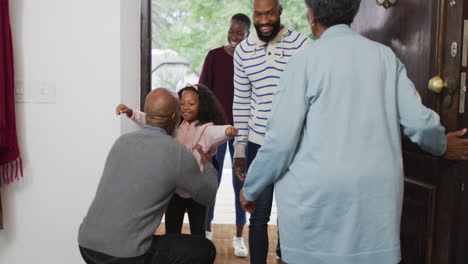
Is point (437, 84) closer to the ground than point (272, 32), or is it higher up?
closer to the ground

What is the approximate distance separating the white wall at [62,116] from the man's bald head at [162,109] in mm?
629

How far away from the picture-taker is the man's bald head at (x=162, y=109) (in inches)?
62.1

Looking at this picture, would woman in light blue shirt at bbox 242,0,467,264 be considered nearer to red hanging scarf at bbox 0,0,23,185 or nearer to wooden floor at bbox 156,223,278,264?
red hanging scarf at bbox 0,0,23,185

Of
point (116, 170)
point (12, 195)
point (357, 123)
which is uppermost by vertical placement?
point (357, 123)

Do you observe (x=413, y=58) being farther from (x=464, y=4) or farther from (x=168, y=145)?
(x=168, y=145)

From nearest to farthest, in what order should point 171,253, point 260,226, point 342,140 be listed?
point 342,140, point 171,253, point 260,226

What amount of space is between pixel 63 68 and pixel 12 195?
64cm

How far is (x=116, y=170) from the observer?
1481 mm

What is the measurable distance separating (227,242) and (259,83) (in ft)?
4.78

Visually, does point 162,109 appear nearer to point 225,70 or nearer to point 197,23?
point 225,70

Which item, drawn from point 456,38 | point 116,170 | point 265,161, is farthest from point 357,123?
point 116,170

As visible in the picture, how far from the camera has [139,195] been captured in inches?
57.6

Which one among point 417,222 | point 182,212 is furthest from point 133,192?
point 417,222

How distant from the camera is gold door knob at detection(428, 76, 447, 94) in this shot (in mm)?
1568
